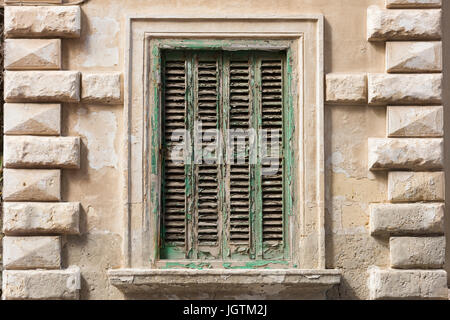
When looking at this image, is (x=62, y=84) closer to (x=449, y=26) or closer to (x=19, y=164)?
(x=19, y=164)

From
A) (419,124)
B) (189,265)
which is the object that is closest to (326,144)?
(419,124)

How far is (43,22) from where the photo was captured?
19.0ft

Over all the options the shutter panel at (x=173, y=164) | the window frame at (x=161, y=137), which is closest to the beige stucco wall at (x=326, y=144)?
the window frame at (x=161, y=137)

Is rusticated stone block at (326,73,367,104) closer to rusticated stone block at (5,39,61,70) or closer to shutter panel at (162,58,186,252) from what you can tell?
shutter panel at (162,58,186,252)

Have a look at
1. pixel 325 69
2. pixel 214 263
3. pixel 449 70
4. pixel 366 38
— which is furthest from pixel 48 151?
pixel 449 70

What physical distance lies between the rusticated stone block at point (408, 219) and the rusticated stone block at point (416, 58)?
4.20ft

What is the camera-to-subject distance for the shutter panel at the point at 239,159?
5.84m

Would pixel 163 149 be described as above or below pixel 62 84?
below

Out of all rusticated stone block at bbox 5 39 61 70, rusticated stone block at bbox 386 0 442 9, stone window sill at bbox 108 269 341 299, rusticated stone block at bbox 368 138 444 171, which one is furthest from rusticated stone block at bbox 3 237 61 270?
rusticated stone block at bbox 386 0 442 9

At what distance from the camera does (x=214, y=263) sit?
576 cm

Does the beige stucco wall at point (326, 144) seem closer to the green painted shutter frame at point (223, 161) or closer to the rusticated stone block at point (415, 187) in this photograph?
the rusticated stone block at point (415, 187)

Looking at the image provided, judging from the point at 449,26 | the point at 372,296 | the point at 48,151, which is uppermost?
the point at 449,26

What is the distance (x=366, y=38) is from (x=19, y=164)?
3.46 meters

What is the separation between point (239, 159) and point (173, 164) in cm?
63
